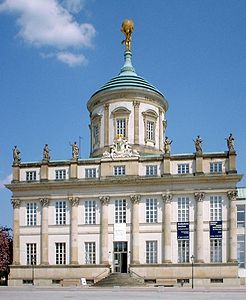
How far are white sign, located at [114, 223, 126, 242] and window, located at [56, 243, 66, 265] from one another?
20.5ft

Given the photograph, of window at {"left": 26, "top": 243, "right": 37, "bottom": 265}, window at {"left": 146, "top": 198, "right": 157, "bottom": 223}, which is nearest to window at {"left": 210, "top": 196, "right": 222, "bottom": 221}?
window at {"left": 146, "top": 198, "right": 157, "bottom": 223}

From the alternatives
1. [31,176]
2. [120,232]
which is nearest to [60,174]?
[31,176]

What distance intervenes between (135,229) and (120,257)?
3.72m

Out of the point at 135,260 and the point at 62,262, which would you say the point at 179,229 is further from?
the point at 62,262

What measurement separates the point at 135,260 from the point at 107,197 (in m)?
7.65

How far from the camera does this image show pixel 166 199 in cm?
6719

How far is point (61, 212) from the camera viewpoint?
229ft

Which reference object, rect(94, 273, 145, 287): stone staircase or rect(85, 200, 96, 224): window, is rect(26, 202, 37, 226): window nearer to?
rect(85, 200, 96, 224): window

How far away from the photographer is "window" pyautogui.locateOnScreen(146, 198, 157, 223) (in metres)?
67.6

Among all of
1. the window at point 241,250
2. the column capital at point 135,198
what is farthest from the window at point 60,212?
the window at point 241,250

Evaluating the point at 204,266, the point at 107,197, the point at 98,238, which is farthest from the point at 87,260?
the point at 204,266

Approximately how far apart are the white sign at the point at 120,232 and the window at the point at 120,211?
0.61 meters

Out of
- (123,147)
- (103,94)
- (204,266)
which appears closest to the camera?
(204,266)

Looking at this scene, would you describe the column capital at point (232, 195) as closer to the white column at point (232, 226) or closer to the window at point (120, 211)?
the white column at point (232, 226)
